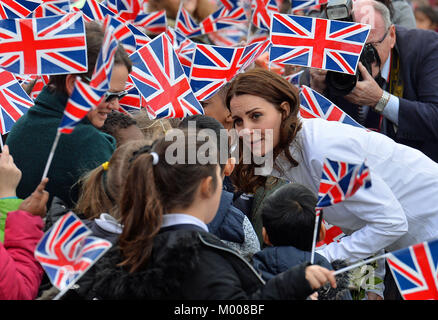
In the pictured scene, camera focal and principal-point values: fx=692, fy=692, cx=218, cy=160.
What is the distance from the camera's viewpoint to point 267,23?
16.9ft

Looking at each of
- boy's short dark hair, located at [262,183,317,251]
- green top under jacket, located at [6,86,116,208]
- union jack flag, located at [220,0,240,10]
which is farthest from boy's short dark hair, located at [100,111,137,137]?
union jack flag, located at [220,0,240,10]

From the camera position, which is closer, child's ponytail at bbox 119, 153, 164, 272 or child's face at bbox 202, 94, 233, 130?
child's ponytail at bbox 119, 153, 164, 272

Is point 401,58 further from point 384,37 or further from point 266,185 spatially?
point 266,185

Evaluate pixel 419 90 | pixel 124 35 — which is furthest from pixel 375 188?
pixel 124 35

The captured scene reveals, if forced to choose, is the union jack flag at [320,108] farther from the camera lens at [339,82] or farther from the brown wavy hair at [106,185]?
the brown wavy hair at [106,185]

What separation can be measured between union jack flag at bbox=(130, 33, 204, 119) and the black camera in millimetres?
916

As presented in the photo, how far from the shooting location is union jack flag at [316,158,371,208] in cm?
237

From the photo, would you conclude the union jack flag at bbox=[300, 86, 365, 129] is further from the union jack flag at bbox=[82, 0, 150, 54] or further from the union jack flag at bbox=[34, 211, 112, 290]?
the union jack flag at bbox=[34, 211, 112, 290]

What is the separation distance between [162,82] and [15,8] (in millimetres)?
1055

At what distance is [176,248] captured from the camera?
87.0 inches

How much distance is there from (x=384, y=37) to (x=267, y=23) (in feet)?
4.01

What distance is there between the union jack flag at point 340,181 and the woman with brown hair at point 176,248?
1.15ft

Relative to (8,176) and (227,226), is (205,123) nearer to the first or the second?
(227,226)

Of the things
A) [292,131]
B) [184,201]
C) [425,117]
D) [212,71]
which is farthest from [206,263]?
[425,117]
